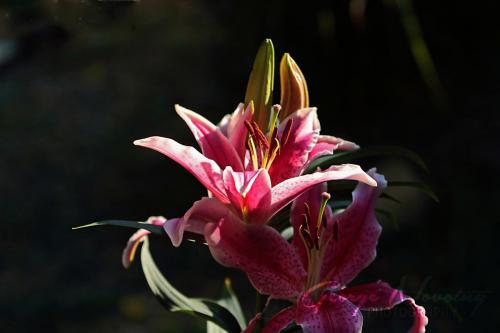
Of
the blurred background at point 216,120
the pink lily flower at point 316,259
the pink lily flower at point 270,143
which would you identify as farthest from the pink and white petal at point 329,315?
the blurred background at point 216,120

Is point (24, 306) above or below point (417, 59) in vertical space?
below

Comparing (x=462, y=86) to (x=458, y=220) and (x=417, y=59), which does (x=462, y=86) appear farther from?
(x=458, y=220)

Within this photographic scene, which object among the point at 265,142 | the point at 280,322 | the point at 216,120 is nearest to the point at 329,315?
the point at 280,322

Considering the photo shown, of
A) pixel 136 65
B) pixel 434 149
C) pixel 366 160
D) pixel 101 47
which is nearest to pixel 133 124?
pixel 136 65

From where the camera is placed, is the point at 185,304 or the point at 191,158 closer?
the point at 191,158

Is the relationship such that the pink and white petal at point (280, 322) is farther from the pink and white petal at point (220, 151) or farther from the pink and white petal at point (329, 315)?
the pink and white petal at point (220, 151)

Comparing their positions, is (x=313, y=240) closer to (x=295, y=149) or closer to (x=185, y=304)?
(x=295, y=149)
